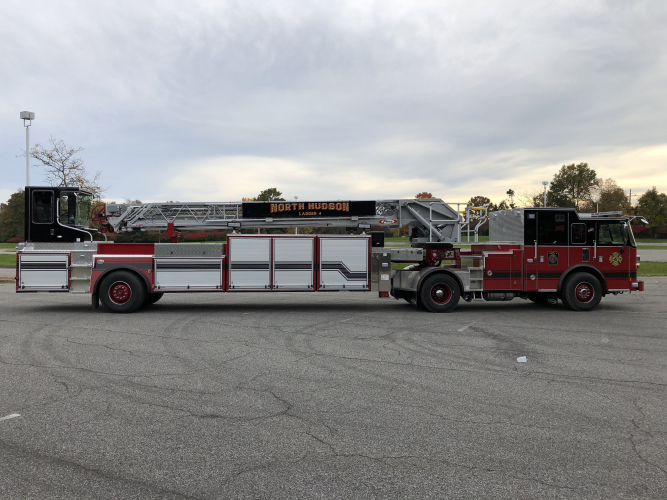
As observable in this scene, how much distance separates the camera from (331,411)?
16.6ft

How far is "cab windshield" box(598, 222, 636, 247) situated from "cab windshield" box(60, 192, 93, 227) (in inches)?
516

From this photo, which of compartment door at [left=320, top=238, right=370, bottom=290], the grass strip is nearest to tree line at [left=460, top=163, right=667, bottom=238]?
the grass strip

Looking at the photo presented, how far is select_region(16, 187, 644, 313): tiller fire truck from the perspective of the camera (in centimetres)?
1193

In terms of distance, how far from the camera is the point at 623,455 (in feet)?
13.3

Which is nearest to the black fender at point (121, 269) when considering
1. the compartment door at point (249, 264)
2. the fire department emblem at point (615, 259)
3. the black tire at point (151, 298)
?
the black tire at point (151, 298)

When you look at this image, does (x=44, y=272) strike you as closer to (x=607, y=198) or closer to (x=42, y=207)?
(x=42, y=207)

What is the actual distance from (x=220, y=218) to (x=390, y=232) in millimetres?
4794

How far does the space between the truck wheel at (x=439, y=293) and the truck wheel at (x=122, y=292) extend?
6812 millimetres

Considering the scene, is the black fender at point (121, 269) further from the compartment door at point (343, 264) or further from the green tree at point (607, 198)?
the green tree at point (607, 198)

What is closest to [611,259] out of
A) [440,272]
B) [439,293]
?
[440,272]

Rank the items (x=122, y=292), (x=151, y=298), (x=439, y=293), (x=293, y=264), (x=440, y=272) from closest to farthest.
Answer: (x=122, y=292) → (x=439, y=293) → (x=440, y=272) → (x=293, y=264) → (x=151, y=298)

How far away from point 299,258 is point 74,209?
5797 millimetres

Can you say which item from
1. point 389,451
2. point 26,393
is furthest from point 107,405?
point 389,451

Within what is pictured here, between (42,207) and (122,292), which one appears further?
(42,207)
